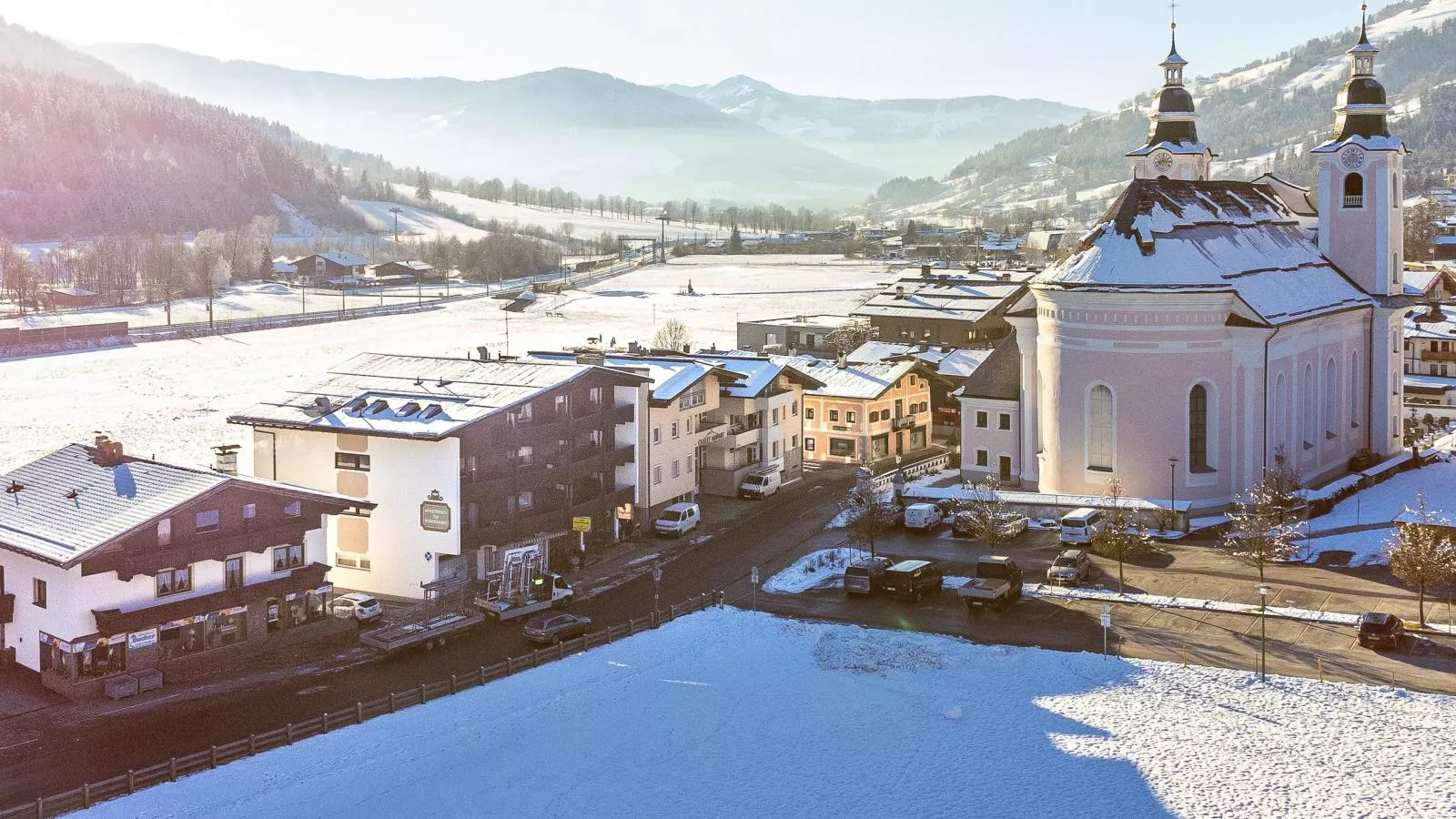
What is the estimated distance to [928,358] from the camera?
218 feet

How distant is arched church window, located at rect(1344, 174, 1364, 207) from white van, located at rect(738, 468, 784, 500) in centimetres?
2477

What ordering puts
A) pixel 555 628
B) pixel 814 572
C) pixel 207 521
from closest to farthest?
pixel 207 521
pixel 555 628
pixel 814 572

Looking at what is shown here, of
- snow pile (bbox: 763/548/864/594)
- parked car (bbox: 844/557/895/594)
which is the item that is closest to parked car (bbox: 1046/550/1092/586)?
parked car (bbox: 844/557/895/594)

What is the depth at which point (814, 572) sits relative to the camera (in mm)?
41875

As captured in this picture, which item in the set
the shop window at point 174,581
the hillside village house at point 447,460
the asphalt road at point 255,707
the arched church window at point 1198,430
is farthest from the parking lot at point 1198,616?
the shop window at point 174,581

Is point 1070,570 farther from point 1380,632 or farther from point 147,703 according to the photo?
point 147,703

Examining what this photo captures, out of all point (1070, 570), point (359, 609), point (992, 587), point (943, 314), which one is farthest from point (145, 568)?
point (943, 314)

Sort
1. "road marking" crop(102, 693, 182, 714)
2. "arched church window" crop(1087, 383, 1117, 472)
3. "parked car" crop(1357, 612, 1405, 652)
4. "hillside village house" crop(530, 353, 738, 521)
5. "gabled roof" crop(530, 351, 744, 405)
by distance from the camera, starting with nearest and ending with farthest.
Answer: "road marking" crop(102, 693, 182, 714) → "parked car" crop(1357, 612, 1405, 652) → "hillside village house" crop(530, 353, 738, 521) → "arched church window" crop(1087, 383, 1117, 472) → "gabled roof" crop(530, 351, 744, 405)

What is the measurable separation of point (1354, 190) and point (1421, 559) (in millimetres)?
24940

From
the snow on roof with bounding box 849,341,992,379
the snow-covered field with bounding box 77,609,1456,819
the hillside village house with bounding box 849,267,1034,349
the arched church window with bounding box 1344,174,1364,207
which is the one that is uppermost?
the arched church window with bounding box 1344,174,1364,207

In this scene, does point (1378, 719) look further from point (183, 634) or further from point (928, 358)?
point (928, 358)

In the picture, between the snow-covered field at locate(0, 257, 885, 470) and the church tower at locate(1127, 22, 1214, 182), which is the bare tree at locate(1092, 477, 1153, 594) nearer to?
the church tower at locate(1127, 22, 1214, 182)

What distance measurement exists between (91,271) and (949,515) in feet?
372

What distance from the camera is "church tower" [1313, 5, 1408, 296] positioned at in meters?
55.3
